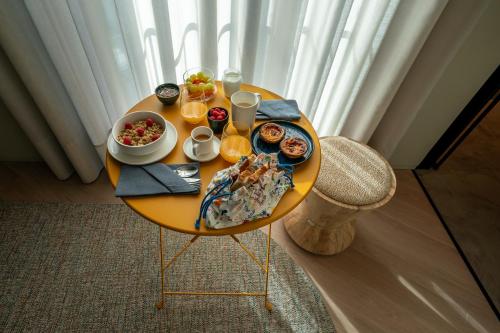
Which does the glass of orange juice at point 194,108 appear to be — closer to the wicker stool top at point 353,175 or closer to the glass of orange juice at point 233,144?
the glass of orange juice at point 233,144

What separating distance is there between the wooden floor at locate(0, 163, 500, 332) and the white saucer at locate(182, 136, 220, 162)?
32.4 inches

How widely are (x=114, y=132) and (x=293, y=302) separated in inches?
44.6

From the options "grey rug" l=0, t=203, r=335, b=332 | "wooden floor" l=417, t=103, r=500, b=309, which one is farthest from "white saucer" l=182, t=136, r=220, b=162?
"wooden floor" l=417, t=103, r=500, b=309

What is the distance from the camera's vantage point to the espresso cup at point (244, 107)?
108cm

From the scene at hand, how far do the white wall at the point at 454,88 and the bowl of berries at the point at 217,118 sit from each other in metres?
1.34

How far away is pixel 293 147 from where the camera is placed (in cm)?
109

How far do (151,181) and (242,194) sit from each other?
316 mm

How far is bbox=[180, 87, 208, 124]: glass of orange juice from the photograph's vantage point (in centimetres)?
117

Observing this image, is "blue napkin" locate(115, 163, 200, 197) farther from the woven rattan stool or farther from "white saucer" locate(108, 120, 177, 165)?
the woven rattan stool

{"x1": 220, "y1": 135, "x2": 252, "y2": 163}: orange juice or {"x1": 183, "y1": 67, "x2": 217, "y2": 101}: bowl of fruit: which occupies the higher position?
{"x1": 183, "y1": 67, "x2": 217, "y2": 101}: bowl of fruit

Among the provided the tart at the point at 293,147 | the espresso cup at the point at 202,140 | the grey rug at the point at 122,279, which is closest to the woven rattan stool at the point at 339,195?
the grey rug at the point at 122,279

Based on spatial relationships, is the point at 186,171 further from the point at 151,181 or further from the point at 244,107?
the point at 244,107

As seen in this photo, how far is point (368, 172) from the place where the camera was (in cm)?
141

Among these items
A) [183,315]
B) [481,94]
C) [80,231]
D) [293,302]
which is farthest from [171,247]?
[481,94]
